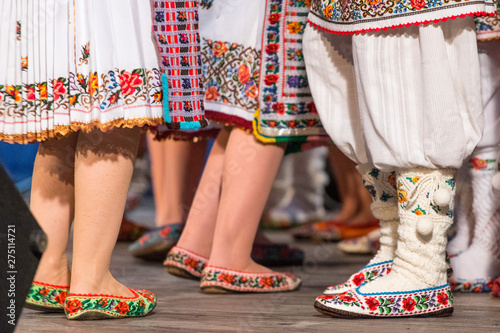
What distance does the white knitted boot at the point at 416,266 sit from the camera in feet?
4.11

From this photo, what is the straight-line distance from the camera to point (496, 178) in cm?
151

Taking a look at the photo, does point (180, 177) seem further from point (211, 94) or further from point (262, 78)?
point (262, 78)

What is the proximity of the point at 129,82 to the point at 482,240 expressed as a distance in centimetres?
89

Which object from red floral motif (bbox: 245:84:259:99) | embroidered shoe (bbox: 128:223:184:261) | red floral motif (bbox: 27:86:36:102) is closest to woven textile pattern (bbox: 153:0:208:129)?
red floral motif (bbox: 27:86:36:102)

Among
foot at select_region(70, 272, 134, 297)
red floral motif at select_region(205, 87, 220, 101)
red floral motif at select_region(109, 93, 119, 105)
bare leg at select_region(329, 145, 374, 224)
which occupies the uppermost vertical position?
red floral motif at select_region(109, 93, 119, 105)

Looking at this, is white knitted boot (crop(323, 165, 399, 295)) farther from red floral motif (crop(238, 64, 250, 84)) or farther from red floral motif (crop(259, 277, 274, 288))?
red floral motif (crop(238, 64, 250, 84))

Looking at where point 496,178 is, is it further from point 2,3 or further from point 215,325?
point 2,3

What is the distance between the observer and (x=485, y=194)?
1600mm

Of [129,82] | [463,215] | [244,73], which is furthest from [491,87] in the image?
[129,82]

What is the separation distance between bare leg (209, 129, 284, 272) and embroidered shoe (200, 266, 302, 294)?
0.02 metres

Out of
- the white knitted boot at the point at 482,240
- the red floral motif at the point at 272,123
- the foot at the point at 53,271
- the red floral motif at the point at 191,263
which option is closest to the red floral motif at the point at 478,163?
the white knitted boot at the point at 482,240

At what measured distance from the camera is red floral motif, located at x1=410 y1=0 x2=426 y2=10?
1.21 m

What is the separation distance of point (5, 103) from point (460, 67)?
808 millimetres

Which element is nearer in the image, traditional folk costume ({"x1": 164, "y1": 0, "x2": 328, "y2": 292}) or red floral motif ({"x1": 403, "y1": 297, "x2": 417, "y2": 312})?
red floral motif ({"x1": 403, "y1": 297, "x2": 417, "y2": 312})
